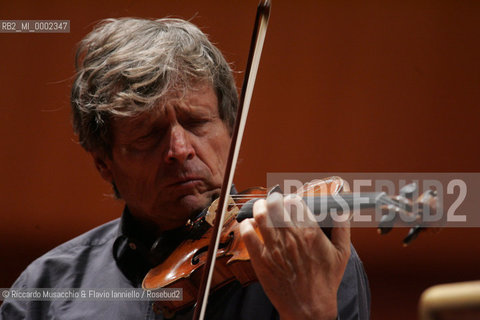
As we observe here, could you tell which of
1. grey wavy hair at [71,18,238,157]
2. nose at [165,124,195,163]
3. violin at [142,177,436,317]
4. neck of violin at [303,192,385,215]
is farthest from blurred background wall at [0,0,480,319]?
neck of violin at [303,192,385,215]

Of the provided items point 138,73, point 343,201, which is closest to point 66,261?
point 138,73

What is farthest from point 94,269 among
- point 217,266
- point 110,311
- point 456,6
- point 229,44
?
point 456,6

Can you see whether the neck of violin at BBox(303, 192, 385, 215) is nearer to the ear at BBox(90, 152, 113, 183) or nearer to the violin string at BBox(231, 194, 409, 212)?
the violin string at BBox(231, 194, 409, 212)

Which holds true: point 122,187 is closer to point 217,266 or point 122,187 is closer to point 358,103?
point 217,266

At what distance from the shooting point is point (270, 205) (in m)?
0.70

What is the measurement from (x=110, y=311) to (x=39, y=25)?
90cm

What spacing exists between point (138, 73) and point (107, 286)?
38 centimetres

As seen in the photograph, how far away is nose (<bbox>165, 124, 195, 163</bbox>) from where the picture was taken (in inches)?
38.1

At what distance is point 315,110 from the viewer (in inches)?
61.4

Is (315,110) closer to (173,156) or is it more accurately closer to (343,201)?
(173,156)

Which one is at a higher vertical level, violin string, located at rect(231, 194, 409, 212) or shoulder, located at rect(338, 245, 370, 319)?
violin string, located at rect(231, 194, 409, 212)

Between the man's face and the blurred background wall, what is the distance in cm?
50

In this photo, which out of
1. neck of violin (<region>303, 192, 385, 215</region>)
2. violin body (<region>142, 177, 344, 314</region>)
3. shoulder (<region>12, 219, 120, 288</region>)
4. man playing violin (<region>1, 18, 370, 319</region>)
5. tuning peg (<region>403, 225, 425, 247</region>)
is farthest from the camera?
shoulder (<region>12, 219, 120, 288</region>)

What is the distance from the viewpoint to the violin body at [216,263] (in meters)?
0.80
